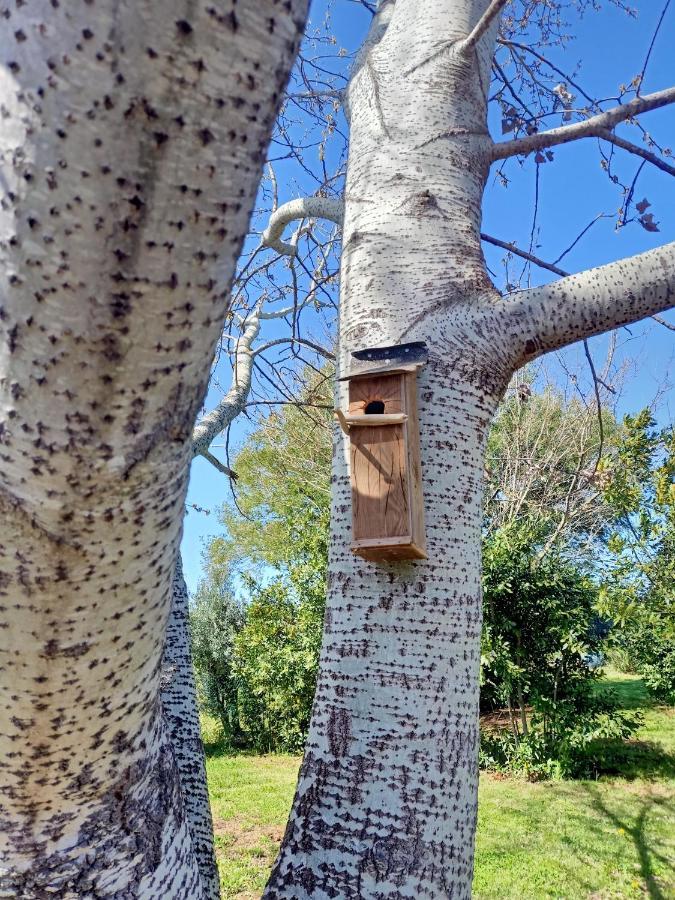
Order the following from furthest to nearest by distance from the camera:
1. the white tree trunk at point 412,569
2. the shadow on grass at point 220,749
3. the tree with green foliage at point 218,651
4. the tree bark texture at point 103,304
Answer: the tree with green foliage at point 218,651 → the shadow on grass at point 220,749 → the white tree trunk at point 412,569 → the tree bark texture at point 103,304

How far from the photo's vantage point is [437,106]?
2295mm

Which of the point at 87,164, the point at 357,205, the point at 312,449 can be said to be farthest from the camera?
the point at 312,449

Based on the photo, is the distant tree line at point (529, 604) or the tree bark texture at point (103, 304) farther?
the distant tree line at point (529, 604)

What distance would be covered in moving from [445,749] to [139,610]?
0.88 m

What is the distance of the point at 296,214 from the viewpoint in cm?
370

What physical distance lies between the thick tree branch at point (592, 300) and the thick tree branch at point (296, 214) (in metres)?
1.32

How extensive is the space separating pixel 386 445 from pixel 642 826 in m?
6.64

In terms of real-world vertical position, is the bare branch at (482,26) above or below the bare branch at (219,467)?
above

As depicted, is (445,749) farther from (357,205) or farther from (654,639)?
(654,639)

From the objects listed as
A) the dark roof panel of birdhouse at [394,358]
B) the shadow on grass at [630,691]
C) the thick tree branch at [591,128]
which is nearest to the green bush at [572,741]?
the shadow on grass at [630,691]

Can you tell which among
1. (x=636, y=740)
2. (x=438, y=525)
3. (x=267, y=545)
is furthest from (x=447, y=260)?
(x=267, y=545)

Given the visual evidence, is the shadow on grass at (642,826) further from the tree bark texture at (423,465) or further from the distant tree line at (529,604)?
the tree bark texture at (423,465)

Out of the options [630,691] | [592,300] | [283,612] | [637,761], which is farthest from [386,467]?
[630,691]

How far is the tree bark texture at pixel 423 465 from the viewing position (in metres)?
1.38
